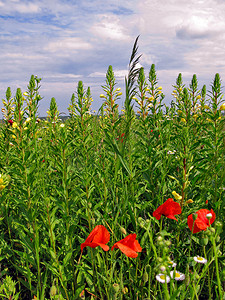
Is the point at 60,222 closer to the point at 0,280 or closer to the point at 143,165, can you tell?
the point at 0,280

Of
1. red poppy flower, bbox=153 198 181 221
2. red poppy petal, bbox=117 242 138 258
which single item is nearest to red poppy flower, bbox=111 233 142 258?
red poppy petal, bbox=117 242 138 258

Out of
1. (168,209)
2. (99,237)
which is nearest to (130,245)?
(99,237)

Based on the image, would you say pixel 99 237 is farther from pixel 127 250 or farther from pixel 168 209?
pixel 168 209

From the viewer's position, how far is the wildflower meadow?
1485 millimetres

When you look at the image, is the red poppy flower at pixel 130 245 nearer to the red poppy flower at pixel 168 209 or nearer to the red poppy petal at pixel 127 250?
the red poppy petal at pixel 127 250

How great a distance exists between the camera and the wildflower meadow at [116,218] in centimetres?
149

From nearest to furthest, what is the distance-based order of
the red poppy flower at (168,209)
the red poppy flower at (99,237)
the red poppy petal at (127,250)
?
the red poppy petal at (127,250)
the red poppy flower at (99,237)
the red poppy flower at (168,209)

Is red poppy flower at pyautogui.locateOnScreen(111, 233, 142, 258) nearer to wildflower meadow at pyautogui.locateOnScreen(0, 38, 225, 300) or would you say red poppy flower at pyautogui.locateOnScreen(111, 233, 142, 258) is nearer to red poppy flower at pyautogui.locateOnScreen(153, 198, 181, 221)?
wildflower meadow at pyautogui.locateOnScreen(0, 38, 225, 300)

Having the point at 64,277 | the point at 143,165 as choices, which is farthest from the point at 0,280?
the point at 143,165

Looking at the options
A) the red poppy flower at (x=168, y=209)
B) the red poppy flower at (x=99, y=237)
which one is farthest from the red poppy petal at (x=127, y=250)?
the red poppy flower at (x=168, y=209)

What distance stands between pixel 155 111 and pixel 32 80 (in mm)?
1704

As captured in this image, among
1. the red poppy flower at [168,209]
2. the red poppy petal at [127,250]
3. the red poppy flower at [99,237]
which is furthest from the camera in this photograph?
the red poppy flower at [168,209]

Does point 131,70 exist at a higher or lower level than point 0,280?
higher

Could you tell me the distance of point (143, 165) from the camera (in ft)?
9.82
